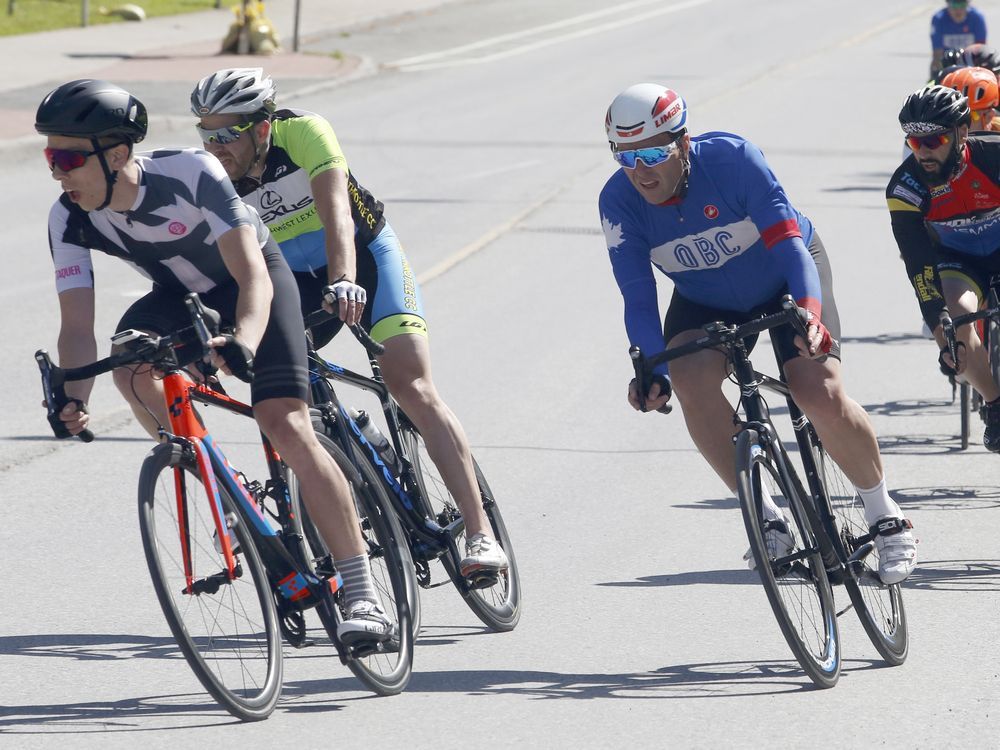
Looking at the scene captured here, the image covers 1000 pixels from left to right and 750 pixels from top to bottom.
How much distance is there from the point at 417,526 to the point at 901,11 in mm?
44835

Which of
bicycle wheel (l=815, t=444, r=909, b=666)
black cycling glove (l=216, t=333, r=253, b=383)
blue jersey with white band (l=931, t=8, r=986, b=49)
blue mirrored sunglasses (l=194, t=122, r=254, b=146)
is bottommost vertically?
blue jersey with white band (l=931, t=8, r=986, b=49)

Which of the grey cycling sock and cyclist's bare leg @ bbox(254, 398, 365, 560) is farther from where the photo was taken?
the grey cycling sock

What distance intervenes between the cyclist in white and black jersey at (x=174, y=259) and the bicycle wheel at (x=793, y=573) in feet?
4.01

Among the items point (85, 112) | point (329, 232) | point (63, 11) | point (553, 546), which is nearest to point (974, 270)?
point (553, 546)

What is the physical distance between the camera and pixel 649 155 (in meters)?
5.55

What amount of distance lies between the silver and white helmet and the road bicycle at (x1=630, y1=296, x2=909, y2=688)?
1.64 m

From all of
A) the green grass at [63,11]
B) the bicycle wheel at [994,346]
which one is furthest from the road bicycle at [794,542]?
the green grass at [63,11]

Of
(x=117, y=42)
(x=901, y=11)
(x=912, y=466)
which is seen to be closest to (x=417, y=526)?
(x=912, y=466)

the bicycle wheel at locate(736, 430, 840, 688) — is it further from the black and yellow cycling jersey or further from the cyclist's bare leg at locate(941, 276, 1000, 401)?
the cyclist's bare leg at locate(941, 276, 1000, 401)

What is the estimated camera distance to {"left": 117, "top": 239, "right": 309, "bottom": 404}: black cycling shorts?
519 centimetres

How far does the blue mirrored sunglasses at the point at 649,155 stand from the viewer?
5.55 meters

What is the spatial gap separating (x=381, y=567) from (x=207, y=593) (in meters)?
1.02

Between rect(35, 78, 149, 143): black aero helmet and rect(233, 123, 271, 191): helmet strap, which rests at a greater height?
rect(35, 78, 149, 143): black aero helmet

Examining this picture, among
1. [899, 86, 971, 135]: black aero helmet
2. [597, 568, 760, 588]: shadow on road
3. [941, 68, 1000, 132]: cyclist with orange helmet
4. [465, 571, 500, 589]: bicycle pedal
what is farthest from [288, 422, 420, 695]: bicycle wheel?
[941, 68, 1000, 132]: cyclist with orange helmet
